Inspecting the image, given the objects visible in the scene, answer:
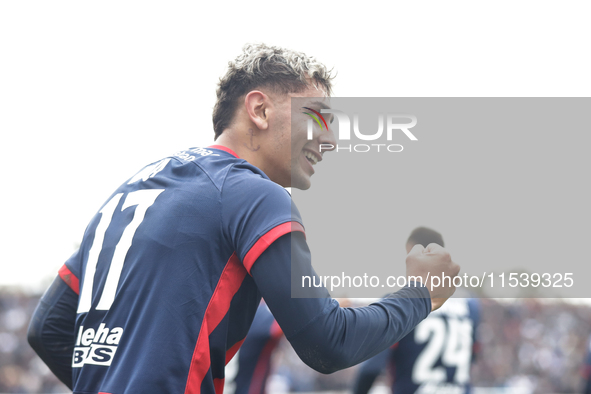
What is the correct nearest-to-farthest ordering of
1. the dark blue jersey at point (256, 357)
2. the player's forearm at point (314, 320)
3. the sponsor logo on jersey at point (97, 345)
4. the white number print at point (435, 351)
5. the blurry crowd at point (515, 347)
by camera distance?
the player's forearm at point (314, 320) → the sponsor logo on jersey at point (97, 345) → the white number print at point (435, 351) → the dark blue jersey at point (256, 357) → the blurry crowd at point (515, 347)

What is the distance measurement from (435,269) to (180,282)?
36.7 inches

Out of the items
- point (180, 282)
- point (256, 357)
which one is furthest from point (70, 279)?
point (256, 357)

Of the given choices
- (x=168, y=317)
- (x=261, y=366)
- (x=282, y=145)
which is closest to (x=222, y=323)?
(x=168, y=317)

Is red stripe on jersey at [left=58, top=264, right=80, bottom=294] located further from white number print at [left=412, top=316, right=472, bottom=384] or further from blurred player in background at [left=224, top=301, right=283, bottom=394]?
white number print at [left=412, top=316, right=472, bottom=384]

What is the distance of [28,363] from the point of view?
13406 mm

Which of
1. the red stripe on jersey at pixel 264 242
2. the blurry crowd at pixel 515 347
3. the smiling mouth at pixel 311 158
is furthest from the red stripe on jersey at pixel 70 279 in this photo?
the blurry crowd at pixel 515 347

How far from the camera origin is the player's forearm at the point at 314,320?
1720mm

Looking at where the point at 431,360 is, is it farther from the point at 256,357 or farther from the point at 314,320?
the point at 314,320

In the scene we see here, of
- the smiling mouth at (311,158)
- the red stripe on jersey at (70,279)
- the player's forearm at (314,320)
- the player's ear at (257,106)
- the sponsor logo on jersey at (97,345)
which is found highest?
the player's ear at (257,106)

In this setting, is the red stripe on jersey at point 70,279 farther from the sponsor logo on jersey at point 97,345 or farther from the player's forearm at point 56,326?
the sponsor logo on jersey at point 97,345

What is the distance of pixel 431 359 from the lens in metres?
4.72

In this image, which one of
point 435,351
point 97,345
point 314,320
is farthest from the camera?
point 435,351

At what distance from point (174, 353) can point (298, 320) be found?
41cm

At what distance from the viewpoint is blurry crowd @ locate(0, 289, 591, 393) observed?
15289mm
